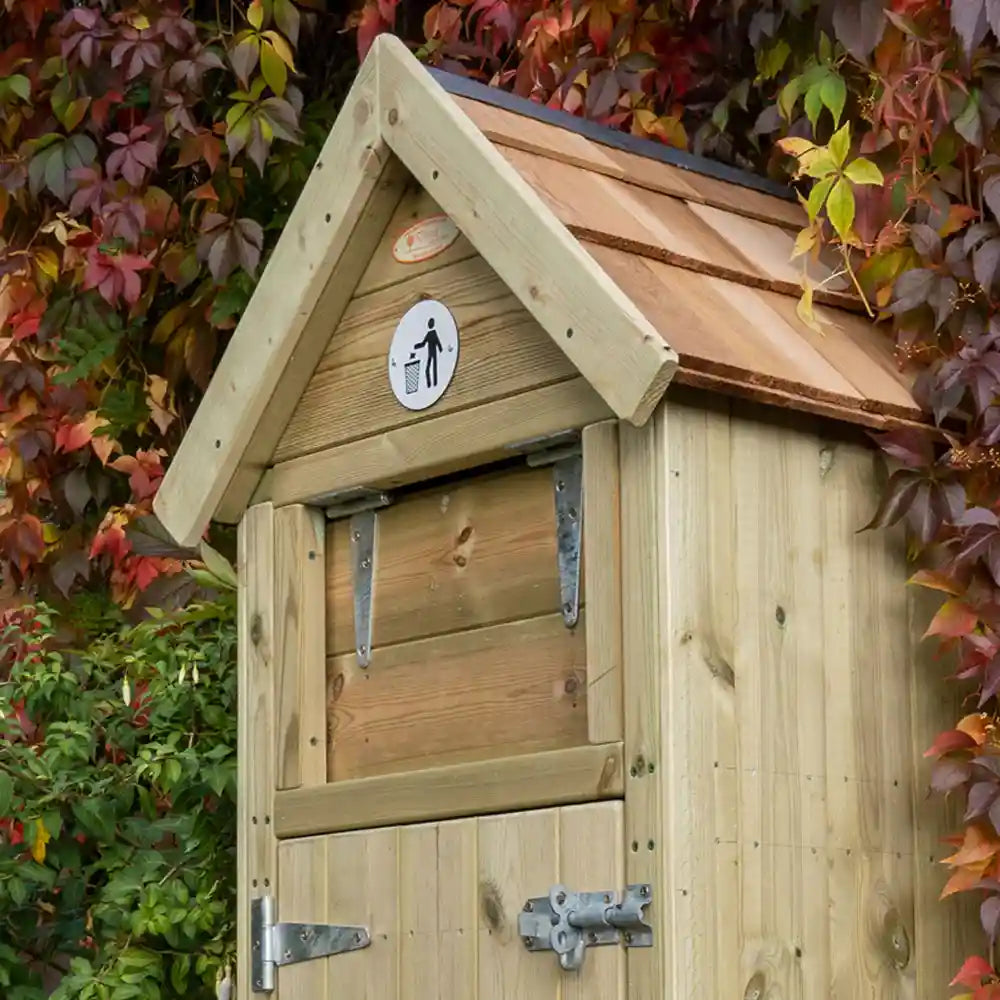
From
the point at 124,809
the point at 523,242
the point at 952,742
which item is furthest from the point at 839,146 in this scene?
the point at 124,809

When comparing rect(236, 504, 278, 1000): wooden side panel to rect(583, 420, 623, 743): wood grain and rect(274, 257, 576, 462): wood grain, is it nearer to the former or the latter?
rect(274, 257, 576, 462): wood grain

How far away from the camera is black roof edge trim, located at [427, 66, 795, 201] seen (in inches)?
133

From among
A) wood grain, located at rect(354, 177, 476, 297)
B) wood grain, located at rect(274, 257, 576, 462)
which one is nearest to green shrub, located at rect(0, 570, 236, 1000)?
wood grain, located at rect(274, 257, 576, 462)

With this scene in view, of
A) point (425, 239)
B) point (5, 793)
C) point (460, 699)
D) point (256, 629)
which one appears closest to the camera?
point (460, 699)

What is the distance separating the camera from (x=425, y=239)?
3.37 metres

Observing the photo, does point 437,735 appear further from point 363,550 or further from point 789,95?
point 789,95

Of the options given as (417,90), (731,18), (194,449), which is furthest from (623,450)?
(731,18)

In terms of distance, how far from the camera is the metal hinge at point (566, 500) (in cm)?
305

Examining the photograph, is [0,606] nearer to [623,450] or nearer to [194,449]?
[194,449]

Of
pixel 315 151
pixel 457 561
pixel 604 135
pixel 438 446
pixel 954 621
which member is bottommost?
pixel 954 621

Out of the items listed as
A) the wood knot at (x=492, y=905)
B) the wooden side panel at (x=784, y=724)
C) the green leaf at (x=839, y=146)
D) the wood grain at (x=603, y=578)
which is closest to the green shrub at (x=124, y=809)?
the wood knot at (x=492, y=905)

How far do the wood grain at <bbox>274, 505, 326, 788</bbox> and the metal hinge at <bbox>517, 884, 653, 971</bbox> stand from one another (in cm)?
62

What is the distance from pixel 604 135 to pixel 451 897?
1.30 m

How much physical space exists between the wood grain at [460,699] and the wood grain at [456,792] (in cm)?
6
